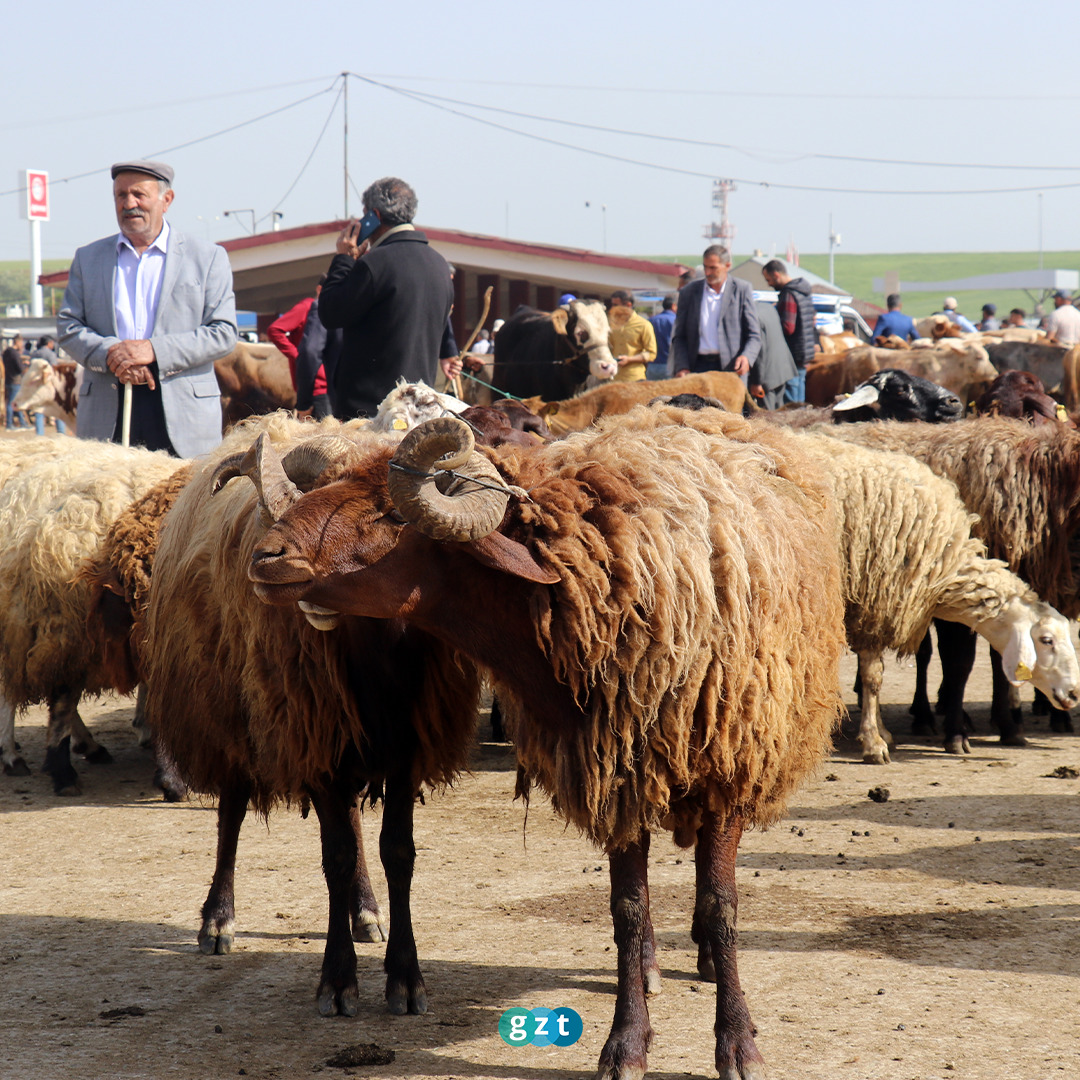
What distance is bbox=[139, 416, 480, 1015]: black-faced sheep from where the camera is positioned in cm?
370

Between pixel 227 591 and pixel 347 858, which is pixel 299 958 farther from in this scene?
pixel 227 591

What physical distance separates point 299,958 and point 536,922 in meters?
0.83

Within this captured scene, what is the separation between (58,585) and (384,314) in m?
2.09

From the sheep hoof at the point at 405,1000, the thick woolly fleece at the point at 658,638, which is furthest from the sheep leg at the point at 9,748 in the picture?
the thick woolly fleece at the point at 658,638

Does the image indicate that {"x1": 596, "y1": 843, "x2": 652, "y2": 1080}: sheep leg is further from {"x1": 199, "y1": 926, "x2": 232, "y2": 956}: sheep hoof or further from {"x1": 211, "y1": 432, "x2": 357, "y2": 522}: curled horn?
{"x1": 199, "y1": 926, "x2": 232, "y2": 956}: sheep hoof

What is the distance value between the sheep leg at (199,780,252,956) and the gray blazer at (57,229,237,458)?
2420 mm

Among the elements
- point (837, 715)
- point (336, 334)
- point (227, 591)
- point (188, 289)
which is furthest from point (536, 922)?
point (336, 334)

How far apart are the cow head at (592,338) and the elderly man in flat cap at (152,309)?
215 inches

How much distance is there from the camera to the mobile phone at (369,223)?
6148 millimetres

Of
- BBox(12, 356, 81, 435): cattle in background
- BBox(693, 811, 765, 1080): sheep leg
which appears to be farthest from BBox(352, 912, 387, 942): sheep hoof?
BBox(12, 356, 81, 435): cattle in background

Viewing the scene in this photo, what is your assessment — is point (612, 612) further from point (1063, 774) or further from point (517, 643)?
point (1063, 774)

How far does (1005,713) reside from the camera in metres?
7.17

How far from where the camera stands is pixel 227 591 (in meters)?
3.97

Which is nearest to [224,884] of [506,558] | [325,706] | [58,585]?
[325,706]
